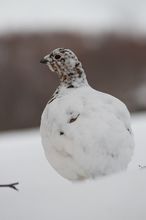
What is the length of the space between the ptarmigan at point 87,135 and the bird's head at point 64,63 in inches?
4.3

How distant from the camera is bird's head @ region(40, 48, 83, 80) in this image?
2410mm

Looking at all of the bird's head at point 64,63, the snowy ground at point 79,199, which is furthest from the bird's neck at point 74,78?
the snowy ground at point 79,199

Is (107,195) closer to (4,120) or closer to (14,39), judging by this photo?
(4,120)

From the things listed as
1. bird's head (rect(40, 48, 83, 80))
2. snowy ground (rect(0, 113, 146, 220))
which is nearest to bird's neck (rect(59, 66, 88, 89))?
bird's head (rect(40, 48, 83, 80))

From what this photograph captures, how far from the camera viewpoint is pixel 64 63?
2.42 meters

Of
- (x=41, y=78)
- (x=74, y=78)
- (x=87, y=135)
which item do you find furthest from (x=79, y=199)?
(x=41, y=78)

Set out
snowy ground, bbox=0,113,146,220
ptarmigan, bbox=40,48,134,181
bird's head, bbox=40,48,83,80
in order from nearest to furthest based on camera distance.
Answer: snowy ground, bbox=0,113,146,220 → ptarmigan, bbox=40,48,134,181 → bird's head, bbox=40,48,83,80

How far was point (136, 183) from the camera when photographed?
2076mm

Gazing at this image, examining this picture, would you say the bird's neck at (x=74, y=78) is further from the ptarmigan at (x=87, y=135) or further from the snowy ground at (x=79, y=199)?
the snowy ground at (x=79, y=199)

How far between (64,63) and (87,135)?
0.99ft

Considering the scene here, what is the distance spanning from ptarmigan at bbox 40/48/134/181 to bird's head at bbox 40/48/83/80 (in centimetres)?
11

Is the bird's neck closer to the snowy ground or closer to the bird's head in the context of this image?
the bird's head

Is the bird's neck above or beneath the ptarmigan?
above

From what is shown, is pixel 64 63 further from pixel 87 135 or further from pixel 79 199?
pixel 79 199
